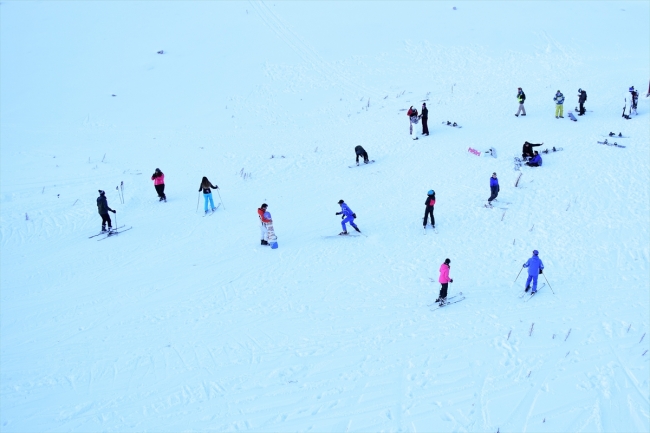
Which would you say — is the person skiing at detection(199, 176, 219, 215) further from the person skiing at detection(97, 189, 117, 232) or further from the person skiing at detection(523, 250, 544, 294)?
the person skiing at detection(523, 250, 544, 294)

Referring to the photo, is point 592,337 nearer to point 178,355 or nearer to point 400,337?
point 400,337

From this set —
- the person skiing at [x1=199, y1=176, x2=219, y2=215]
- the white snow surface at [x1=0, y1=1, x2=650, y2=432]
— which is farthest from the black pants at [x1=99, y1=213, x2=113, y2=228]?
the person skiing at [x1=199, y1=176, x2=219, y2=215]

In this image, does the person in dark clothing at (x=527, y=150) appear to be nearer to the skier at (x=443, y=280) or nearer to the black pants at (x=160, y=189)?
the skier at (x=443, y=280)

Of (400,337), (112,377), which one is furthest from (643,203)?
(112,377)

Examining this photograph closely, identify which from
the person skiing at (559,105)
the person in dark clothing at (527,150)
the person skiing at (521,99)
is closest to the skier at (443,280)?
the person in dark clothing at (527,150)

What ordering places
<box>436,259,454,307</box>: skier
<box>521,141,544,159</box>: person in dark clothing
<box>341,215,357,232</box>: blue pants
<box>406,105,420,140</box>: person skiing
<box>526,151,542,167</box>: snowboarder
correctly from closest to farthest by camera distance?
<box>436,259,454,307</box>: skier < <box>341,215,357,232</box>: blue pants < <box>526,151,542,167</box>: snowboarder < <box>521,141,544,159</box>: person in dark clothing < <box>406,105,420,140</box>: person skiing

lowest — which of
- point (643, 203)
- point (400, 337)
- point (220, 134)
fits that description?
point (400, 337)
